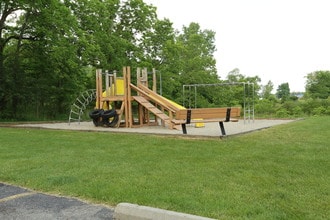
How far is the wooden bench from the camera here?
976cm

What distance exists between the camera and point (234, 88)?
4066 centimetres

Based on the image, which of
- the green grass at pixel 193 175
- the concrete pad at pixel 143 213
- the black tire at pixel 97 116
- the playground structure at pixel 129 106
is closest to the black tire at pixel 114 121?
the playground structure at pixel 129 106

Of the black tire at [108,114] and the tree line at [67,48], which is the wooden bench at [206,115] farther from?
the tree line at [67,48]

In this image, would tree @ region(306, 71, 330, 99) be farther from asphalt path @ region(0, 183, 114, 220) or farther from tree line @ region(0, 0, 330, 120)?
asphalt path @ region(0, 183, 114, 220)

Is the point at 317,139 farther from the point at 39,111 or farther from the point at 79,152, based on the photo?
the point at 39,111

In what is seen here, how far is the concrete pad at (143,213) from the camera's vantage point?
10.3 feet

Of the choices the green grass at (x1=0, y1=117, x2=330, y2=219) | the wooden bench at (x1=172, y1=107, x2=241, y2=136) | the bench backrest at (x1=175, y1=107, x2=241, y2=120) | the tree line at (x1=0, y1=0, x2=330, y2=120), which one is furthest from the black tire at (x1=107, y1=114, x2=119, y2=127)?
the green grass at (x1=0, y1=117, x2=330, y2=219)

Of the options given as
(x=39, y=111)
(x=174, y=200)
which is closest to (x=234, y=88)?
(x=39, y=111)

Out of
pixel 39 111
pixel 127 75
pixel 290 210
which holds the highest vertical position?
pixel 127 75

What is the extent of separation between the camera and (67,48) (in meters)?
16.8

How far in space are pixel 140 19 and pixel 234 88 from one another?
18.9m

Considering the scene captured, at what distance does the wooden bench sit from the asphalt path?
5997mm

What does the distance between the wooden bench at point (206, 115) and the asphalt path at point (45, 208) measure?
236 inches

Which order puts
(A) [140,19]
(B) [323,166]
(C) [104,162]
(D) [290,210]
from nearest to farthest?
(D) [290,210] → (B) [323,166] → (C) [104,162] → (A) [140,19]
